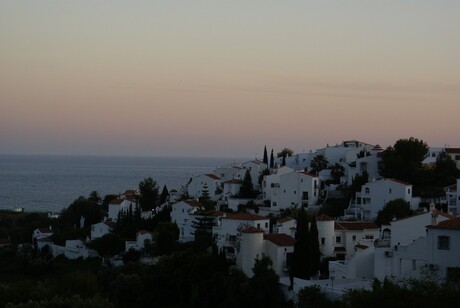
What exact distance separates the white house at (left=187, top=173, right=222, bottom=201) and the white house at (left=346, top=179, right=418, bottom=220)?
15.7 meters

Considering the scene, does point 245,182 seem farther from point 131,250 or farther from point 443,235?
point 443,235

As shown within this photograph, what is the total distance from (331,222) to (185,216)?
44.6ft

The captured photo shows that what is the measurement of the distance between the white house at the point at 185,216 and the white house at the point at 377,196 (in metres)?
10.9

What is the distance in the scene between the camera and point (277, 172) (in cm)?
6153

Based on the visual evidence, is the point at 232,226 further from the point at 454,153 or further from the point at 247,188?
the point at 454,153

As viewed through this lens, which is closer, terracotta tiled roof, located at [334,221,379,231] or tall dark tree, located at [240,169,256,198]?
terracotta tiled roof, located at [334,221,379,231]

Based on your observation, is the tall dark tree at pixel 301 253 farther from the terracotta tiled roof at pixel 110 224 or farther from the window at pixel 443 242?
the terracotta tiled roof at pixel 110 224

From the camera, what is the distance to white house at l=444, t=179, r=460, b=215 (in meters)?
50.6

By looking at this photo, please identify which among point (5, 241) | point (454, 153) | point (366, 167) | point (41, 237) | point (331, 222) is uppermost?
point (454, 153)

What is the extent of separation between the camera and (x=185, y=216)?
5469 centimetres

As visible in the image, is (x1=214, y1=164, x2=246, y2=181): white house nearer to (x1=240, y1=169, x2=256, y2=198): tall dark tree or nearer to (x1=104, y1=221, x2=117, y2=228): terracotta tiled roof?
(x1=240, y1=169, x2=256, y2=198): tall dark tree

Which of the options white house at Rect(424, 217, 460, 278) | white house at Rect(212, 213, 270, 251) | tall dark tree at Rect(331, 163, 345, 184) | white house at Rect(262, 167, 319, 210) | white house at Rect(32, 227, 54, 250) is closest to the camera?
white house at Rect(424, 217, 460, 278)

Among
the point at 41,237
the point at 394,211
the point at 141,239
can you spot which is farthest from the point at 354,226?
the point at 41,237

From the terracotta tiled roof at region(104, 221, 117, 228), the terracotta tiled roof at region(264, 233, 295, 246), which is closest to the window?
→ the terracotta tiled roof at region(264, 233, 295, 246)
